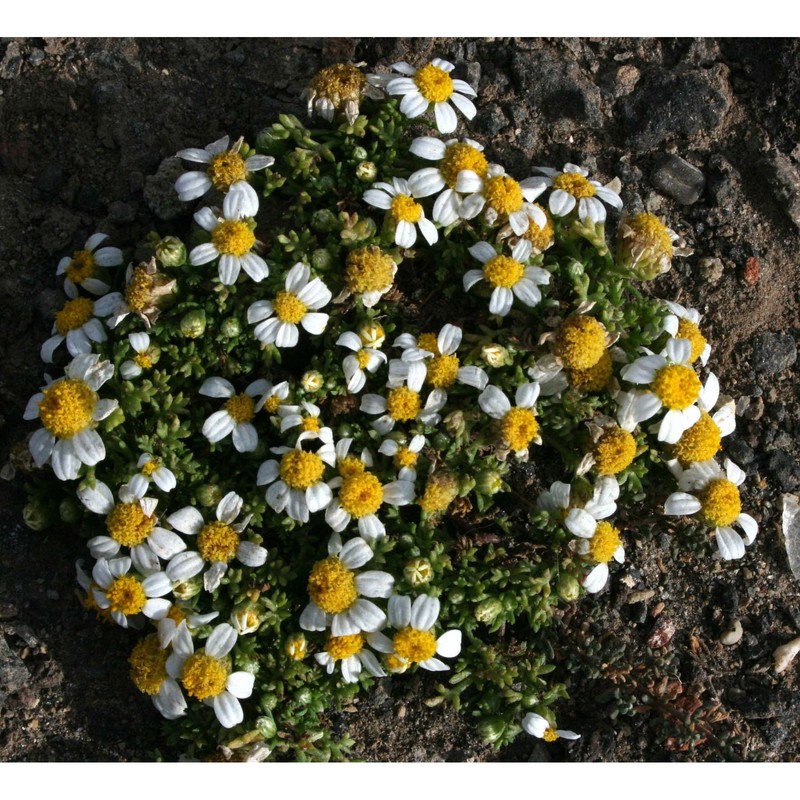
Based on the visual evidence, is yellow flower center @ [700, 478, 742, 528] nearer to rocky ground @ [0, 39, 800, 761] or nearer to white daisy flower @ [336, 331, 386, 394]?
rocky ground @ [0, 39, 800, 761]

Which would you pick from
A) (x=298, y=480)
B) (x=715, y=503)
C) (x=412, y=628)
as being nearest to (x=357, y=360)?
(x=298, y=480)

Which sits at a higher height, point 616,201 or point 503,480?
point 616,201

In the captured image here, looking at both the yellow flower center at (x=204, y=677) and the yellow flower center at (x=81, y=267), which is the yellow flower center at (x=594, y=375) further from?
the yellow flower center at (x=81, y=267)

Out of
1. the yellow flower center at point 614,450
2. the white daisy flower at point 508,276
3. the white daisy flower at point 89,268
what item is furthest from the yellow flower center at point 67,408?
the yellow flower center at point 614,450

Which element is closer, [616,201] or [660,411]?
[660,411]

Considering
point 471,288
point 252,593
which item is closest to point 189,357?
point 252,593

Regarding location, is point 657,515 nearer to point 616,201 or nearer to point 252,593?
point 616,201

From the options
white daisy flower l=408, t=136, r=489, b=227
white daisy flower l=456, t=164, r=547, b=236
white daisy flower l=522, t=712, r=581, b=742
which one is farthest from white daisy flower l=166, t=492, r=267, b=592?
white daisy flower l=456, t=164, r=547, b=236

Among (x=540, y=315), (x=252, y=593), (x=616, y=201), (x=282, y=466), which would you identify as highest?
(x=616, y=201)
